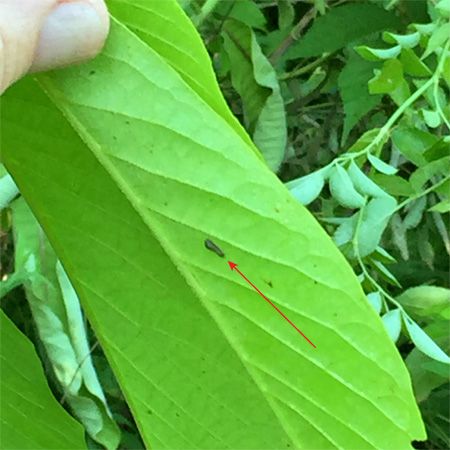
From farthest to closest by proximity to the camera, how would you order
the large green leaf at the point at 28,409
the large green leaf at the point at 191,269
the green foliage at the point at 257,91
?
the green foliage at the point at 257,91 < the large green leaf at the point at 28,409 < the large green leaf at the point at 191,269

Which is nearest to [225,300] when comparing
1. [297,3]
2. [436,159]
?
[436,159]

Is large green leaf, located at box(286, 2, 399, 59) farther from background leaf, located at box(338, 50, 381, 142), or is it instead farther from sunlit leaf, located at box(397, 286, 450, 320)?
sunlit leaf, located at box(397, 286, 450, 320)

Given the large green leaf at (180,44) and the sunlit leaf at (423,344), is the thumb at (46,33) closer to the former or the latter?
the large green leaf at (180,44)

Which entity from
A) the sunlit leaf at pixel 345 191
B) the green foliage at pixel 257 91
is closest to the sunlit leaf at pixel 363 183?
the sunlit leaf at pixel 345 191

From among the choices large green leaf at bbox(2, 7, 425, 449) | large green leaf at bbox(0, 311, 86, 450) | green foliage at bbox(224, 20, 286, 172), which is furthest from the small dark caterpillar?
green foliage at bbox(224, 20, 286, 172)

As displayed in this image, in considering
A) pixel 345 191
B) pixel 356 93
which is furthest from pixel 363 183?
pixel 356 93

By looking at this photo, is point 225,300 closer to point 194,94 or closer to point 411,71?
point 194,94
